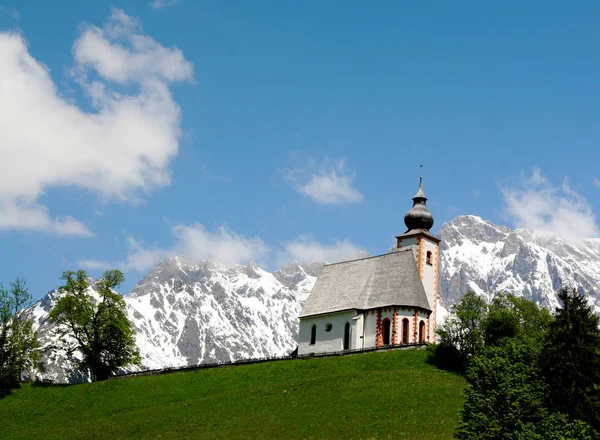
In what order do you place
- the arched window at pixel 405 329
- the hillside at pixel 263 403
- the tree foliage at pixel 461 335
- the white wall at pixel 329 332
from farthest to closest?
1. the white wall at pixel 329 332
2. the arched window at pixel 405 329
3. the tree foliage at pixel 461 335
4. the hillside at pixel 263 403

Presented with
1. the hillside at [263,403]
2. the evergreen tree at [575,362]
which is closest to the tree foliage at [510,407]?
the evergreen tree at [575,362]

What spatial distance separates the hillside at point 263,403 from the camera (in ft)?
191

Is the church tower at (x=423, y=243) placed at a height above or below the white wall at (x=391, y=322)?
above

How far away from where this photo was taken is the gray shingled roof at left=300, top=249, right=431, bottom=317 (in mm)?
85625

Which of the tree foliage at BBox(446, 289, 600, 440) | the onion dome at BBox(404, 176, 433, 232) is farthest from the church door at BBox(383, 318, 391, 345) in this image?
the tree foliage at BBox(446, 289, 600, 440)

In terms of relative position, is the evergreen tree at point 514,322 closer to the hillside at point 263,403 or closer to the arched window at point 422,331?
the arched window at point 422,331

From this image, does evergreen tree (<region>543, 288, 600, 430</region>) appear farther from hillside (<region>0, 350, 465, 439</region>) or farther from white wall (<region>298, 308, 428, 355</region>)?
white wall (<region>298, 308, 428, 355</region>)

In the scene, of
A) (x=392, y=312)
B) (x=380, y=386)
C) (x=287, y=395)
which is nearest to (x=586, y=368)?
(x=380, y=386)

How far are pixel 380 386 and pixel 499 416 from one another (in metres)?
19.1

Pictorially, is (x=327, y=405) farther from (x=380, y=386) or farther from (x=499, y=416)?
(x=499, y=416)

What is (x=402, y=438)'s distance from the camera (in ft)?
176

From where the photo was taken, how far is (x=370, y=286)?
3492 inches

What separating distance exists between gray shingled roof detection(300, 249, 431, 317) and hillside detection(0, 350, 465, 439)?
10.7 meters

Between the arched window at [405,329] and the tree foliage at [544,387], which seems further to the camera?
the arched window at [405,329]
